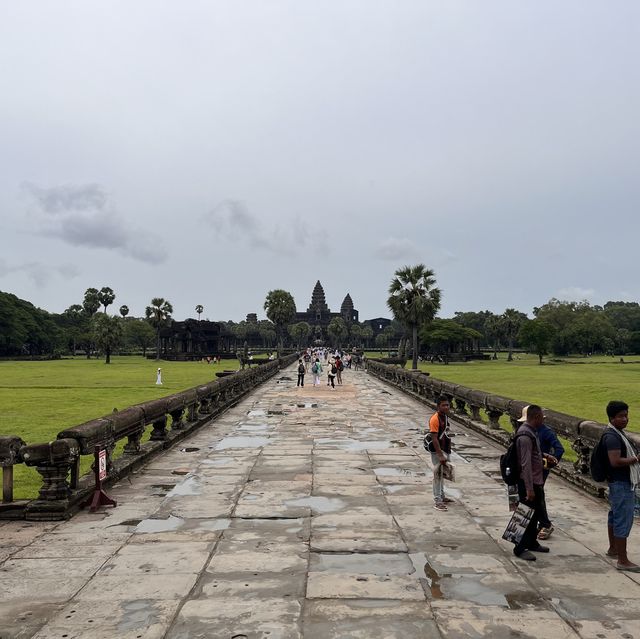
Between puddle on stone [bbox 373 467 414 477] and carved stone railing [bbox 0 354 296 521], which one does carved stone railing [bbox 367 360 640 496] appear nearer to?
puddle on stone [bbox 373 467 414 477]

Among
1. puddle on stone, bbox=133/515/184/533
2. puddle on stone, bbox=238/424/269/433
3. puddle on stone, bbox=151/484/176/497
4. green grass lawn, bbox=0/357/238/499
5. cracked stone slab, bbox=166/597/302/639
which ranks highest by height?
cracked stone slab, bbox=166/597/302/639

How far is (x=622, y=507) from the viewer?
17.8 feet

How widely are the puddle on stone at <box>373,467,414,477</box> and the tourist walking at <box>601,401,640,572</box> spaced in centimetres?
434

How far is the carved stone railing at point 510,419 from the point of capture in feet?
28.0

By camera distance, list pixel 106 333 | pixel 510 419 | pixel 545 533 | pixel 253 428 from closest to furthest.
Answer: pixel 545 533
pixel 253 428
pixel 510 419
pixel 106 333

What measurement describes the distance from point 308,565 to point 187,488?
3.72 m

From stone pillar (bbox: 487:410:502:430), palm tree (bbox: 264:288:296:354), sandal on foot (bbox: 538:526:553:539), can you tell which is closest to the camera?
sandal on foot (bbox: 538:526:553:539)

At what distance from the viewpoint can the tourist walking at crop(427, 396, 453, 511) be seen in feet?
24.6

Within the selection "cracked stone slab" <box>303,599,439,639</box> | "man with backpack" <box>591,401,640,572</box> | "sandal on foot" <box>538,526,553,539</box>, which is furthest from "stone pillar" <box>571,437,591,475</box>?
"cracked stone slab" <box>303,599,439,639</box>

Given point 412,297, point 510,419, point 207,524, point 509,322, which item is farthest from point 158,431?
point 509,322

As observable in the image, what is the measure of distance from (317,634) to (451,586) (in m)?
1.44

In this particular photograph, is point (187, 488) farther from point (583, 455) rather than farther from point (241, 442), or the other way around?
point (583, 455)

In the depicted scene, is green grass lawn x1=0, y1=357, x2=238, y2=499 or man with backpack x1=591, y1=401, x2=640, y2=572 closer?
man with backpack x1=591, y1=401, x2=640, y2=572

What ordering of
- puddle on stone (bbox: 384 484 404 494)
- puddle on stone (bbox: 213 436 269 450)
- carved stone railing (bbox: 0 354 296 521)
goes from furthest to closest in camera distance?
1. puddle on stone (bbox: 213 436 269 450)
2. puddle on stone (bbox: 384 484 404 494)
3. carved stone railing (bbox: 0 354 296 521)
